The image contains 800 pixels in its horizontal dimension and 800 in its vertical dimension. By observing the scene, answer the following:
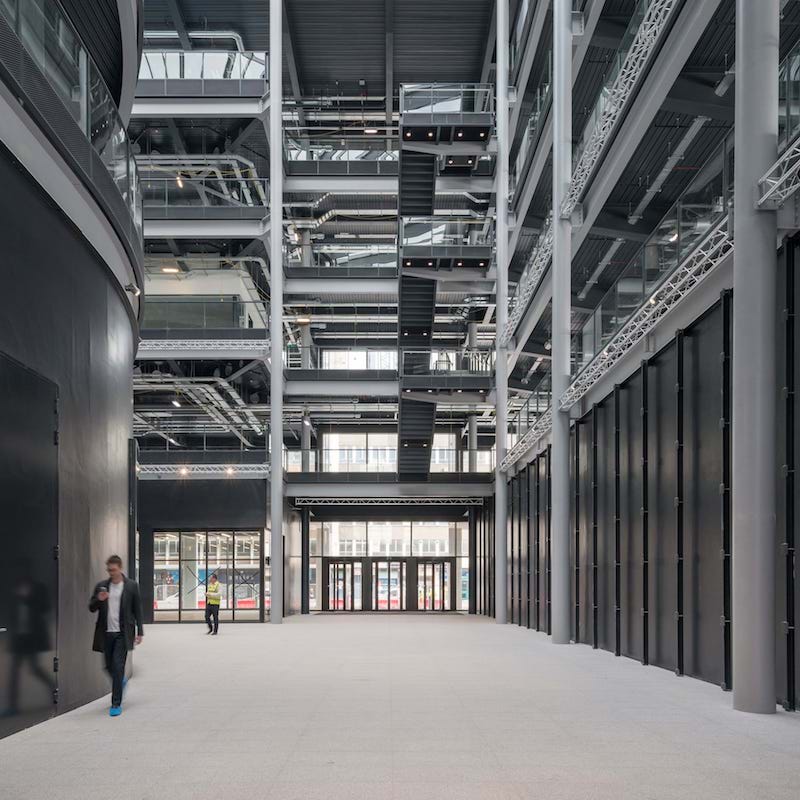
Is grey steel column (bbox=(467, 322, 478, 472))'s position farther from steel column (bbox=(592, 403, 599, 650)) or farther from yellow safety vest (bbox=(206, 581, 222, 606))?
steel column (bbox=(592, 403, 599, 650))

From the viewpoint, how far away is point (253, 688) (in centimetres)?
1438

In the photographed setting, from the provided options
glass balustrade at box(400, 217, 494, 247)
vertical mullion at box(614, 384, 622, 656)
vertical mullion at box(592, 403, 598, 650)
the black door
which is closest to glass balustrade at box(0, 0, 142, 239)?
the black door

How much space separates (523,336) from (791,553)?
22.6 meters

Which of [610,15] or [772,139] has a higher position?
[610,15]

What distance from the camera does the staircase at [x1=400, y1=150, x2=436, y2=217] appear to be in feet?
110

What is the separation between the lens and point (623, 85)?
1773 centimetres

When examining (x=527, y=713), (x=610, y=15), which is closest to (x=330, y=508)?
(x=610, y=15)

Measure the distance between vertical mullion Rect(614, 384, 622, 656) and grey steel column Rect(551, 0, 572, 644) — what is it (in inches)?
Result: 136

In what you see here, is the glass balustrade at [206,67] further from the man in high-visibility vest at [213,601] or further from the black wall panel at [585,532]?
the black wall panel at [585,532]

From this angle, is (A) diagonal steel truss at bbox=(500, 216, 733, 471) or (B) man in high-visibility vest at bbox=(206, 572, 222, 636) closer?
(A) diagonal steel truss at bbox=(500, 216, 733, 471)

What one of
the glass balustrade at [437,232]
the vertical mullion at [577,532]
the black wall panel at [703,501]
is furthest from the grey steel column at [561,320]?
the glass balustrade at [437,232]

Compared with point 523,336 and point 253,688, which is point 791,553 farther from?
point 523,336

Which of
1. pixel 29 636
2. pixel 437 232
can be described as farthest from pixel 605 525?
pixel 437 232

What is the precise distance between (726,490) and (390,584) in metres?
36.6
